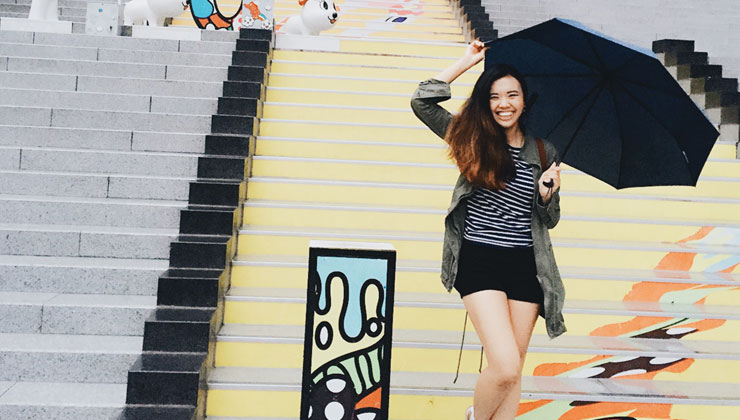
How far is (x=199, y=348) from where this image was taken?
2891mm

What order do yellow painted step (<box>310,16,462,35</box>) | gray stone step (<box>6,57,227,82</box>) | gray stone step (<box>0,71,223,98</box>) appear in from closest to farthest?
gray stone step (<box>0,71,223,98</box>), gray stone step (<box>6,57,227,82</box>), yellow painted step (<box>310,16,462,35</box>)

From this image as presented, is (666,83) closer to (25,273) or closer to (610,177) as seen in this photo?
(610,177)

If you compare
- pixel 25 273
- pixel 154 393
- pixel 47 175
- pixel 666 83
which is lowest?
pixel 154 393

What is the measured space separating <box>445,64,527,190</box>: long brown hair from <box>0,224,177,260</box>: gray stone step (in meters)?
2.11

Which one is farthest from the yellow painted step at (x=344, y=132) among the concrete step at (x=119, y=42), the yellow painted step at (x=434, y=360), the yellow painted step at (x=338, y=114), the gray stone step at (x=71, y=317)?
the yellow painted step at (x=434, y=360)

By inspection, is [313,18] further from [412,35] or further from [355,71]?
[412,35]

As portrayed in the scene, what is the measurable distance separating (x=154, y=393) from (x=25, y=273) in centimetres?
130

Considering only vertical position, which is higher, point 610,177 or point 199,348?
point 610,177

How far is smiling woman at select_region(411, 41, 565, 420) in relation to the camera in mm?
2096

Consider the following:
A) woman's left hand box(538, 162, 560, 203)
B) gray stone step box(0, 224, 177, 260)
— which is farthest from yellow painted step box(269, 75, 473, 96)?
woman's left hand box(538, 162, 560, 203)

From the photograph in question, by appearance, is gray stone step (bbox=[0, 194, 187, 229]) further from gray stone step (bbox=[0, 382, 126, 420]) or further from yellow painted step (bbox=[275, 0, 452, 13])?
yellow painted step (bbox=[275, 0, 452, 13])

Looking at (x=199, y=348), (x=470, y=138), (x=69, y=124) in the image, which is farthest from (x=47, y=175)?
(x=470, y=138)

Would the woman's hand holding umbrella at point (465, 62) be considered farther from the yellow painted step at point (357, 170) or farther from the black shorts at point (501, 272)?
the yellow painted step at point (357, 170)

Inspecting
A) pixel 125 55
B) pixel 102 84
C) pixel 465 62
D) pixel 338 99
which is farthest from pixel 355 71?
pixel 465 62
